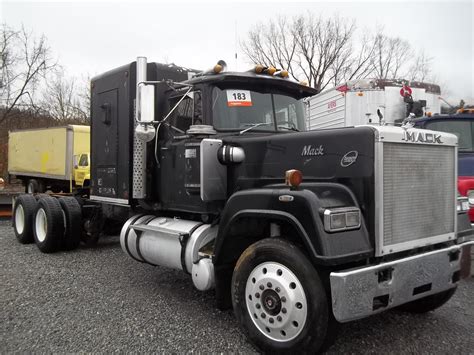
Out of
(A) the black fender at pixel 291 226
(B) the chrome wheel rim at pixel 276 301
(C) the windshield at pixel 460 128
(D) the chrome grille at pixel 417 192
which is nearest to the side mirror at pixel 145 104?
(A) the black fender at pixel 291 226

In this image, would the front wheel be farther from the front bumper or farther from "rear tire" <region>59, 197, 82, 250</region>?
"rear tire" <region>59, 197, 82, 250</region>

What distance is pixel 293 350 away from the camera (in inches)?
126

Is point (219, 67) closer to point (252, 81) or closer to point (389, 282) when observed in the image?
point (252, 81)

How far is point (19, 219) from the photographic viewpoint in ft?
27.5

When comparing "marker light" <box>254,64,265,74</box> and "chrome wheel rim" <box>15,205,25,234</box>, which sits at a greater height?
"marker light" <box>254,64,265,74</box>

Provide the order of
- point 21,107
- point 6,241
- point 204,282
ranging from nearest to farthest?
point 204,282 → point 6,241 → point 21,107

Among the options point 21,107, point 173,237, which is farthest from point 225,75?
point 21,107

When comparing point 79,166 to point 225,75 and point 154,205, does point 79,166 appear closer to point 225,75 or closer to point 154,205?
point 154,205

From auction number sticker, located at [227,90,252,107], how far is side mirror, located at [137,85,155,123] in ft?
2.71

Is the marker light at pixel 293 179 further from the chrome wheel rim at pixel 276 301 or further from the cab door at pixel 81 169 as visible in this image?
the cab door at pixel 81 169

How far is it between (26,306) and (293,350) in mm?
3149

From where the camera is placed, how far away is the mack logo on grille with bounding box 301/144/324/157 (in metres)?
3.66

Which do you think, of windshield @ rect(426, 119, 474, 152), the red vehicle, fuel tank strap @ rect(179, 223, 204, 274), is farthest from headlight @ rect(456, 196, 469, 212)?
windshield @ rect(426, 119, 474, 152)

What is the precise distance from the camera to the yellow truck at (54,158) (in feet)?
42.9
